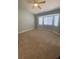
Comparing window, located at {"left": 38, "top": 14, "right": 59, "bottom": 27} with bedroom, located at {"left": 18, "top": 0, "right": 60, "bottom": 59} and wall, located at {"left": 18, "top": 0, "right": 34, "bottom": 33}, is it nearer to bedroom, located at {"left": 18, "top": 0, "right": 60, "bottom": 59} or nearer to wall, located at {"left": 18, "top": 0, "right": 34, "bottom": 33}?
bedroom, located at {"left": 18, "top": 0, "right": 60, "bottom": 59}

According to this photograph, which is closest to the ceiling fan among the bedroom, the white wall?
the bedroom

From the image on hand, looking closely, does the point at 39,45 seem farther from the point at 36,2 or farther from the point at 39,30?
the point at 36,2

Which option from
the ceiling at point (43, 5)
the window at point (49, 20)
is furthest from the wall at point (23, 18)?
the window at point (49, 20)

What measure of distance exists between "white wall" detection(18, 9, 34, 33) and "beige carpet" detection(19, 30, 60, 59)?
6 centimetres

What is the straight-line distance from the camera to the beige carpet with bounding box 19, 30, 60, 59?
1.25 metres

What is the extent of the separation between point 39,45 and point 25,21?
313mm

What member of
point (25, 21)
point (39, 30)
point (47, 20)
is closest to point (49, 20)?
point (47, 20)

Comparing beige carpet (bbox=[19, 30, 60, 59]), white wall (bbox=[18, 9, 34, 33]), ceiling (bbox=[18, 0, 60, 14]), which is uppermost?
ceiling (bbox=[18, 0, 60, 14])

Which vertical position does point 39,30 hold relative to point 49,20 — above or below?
below

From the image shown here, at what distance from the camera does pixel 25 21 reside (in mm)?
1264
